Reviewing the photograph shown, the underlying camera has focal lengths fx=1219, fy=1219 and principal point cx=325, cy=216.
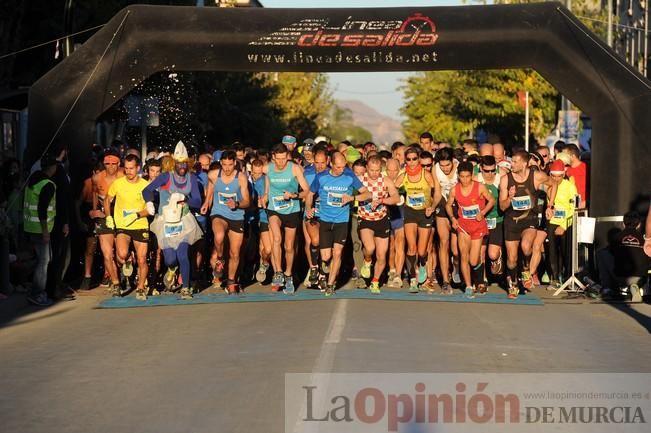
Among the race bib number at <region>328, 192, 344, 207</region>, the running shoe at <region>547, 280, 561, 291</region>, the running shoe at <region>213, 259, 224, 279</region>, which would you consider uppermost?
the race bib number at <region>328, 192, 344, 207</region>

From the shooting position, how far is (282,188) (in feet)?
56.7

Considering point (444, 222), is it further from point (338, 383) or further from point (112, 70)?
point (338, 383)

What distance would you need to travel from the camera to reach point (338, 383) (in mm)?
9539

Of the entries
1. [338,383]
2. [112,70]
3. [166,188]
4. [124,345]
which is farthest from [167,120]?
[338,383]

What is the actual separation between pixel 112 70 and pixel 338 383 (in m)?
9.50

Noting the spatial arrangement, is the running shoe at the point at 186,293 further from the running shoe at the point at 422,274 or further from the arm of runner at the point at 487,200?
the arm of runner at the point at 487,200

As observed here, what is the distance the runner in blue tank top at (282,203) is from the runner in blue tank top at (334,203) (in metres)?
0.26

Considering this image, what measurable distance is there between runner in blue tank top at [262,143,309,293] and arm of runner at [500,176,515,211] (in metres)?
2.75

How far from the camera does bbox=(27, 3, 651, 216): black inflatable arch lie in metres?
17.5

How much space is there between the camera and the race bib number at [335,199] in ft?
55.9

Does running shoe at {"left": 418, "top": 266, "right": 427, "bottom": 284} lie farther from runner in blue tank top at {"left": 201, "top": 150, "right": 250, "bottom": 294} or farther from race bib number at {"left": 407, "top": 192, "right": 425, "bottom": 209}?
runner in blue tank top at {"left": 201, "top": 150, "right": 250, "bottom": 294}

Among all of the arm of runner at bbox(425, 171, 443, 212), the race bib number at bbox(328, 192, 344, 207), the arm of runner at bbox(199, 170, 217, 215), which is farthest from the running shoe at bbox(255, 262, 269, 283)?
the arm of runner at bbox(425, 171, 443, 212)

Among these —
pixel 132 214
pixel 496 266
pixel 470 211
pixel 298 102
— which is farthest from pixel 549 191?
pixel 298 102

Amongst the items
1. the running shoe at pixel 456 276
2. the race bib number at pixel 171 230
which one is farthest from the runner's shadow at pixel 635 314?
the race bib number at pixel 171 230
